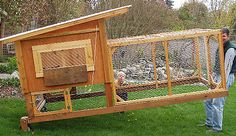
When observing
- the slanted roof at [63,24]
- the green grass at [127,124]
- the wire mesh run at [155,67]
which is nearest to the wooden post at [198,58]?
the wire mesh run at [155,67]

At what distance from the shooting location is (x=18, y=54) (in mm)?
6883

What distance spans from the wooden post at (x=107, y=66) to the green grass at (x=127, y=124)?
80cm

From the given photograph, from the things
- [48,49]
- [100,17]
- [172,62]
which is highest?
[100,17]

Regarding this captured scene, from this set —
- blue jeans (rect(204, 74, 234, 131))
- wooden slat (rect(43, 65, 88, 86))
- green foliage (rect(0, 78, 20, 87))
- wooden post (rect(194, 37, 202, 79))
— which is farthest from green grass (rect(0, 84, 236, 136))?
green foliage (rect(0, 78, 20, 87))

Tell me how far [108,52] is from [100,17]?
640mm

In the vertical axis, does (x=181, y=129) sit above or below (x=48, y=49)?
below

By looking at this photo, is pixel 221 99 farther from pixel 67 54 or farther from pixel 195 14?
pixel 195 14

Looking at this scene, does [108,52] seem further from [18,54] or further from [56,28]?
[18,54]

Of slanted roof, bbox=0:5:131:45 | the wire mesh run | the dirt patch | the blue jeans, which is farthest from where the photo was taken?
the dirt patch

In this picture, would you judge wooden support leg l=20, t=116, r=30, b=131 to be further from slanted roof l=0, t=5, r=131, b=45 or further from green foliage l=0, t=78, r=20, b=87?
green foliage l=0, t=78, r=20, b=87

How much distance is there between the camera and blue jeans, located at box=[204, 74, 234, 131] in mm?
7555

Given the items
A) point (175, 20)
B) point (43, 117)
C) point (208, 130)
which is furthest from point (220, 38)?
point (175, 20)

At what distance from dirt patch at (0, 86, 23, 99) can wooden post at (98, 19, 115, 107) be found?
4338mm

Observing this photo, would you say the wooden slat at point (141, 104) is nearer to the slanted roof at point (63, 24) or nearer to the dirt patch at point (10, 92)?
the slanted roof at point (63, 24)
